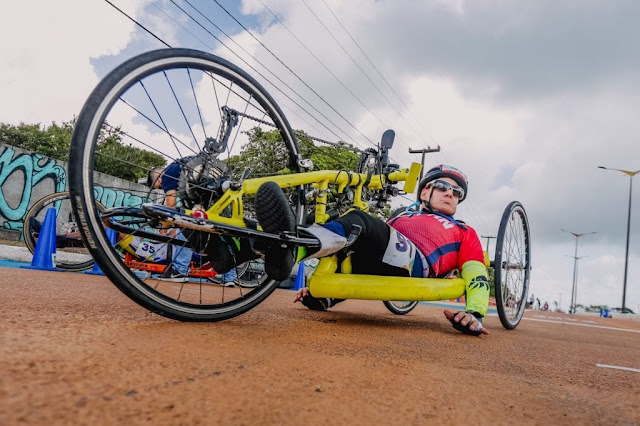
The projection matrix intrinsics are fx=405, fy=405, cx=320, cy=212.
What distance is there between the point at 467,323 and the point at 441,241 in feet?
1.85

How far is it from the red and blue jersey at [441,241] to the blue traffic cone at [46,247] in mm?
5204

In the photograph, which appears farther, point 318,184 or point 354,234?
point 318,184

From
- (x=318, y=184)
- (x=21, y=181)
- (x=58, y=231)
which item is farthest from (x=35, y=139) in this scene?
(x=318, y=184)

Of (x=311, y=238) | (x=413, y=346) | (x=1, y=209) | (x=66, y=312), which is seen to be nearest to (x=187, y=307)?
(x=66, y=312)

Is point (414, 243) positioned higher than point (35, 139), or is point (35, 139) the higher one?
point (35, 139)

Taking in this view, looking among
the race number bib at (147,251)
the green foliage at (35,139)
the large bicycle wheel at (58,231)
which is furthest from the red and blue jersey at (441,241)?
the green foliage at (35,139)

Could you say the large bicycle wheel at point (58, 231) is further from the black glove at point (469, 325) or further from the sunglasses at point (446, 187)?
the black glove at point (469, 325)

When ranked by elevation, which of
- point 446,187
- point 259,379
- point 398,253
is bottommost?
point 259,379

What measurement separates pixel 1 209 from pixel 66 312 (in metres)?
12.6

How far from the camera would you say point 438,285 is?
2576mm

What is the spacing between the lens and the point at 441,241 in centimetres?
282

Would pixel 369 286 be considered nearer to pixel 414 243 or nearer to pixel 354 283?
pixel 354 283

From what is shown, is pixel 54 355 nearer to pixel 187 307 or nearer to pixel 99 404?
pixel 99 404

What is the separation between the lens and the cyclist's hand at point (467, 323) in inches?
103
